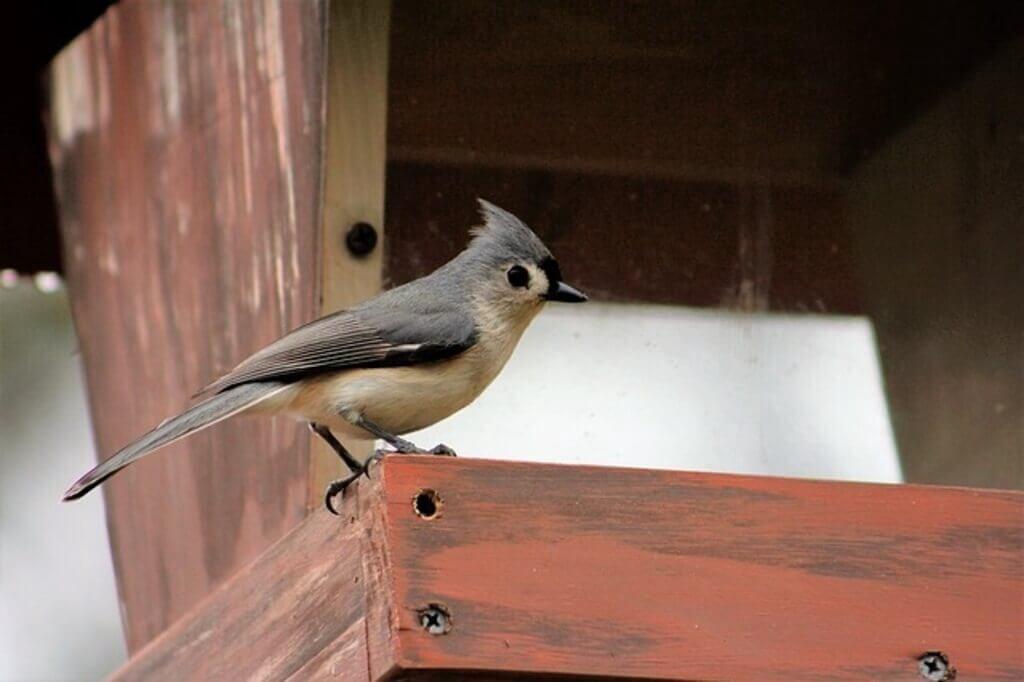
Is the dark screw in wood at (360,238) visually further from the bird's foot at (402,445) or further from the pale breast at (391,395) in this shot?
the bird's foot at (402,445)

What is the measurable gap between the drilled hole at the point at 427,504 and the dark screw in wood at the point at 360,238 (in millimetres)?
746

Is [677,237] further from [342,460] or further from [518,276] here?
[342,460]

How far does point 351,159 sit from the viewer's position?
3.12 metres

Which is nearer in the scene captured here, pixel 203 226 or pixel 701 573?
pixel 701 573

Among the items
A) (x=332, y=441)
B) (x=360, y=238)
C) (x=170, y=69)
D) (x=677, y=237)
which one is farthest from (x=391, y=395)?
(x=170, y=69)

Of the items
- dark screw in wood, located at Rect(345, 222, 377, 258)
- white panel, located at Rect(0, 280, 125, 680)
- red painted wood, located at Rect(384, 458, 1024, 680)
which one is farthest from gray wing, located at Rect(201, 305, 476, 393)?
white panel, located at Rect(0, 280, 125, 680)

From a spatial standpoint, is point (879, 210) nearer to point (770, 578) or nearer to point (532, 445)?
point (532, 445)

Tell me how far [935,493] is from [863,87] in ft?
3.68

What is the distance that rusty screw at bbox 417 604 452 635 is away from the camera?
2314mm

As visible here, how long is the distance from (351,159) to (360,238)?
125 mm

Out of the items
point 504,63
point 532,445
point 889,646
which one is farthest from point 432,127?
point 889,646

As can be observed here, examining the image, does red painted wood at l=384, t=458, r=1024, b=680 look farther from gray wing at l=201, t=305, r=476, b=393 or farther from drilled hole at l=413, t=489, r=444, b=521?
gray wing at l=201, t=305, r=476, b=393

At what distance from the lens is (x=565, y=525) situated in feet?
8.11

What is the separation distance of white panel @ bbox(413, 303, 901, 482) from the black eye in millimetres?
145
